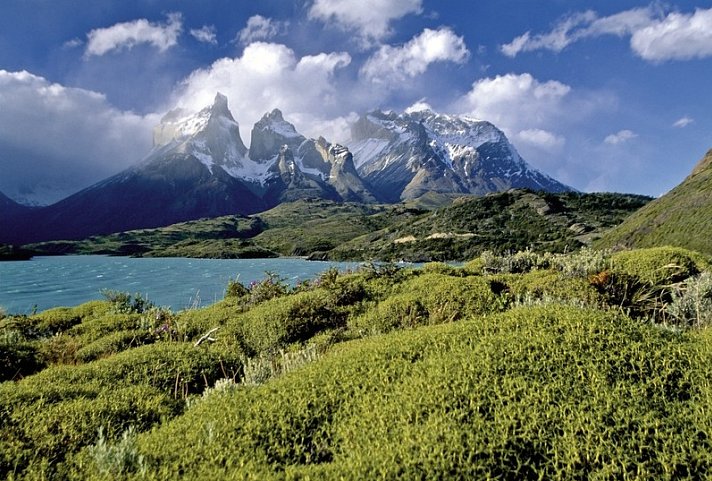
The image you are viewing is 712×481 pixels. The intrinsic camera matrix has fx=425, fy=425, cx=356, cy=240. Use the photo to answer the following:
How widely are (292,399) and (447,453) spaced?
2.10 meters

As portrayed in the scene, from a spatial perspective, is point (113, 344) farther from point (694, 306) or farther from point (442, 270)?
point (694, 306)

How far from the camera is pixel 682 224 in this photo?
78.5 ft

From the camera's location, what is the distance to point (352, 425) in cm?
466

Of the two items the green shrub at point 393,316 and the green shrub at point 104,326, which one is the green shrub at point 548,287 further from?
the green shrub at point 104,326

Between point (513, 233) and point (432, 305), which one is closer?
point (432, 305)

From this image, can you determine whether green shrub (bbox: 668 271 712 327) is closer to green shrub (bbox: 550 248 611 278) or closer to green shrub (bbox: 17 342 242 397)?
green shrub (bbox: 550 248 611 278)

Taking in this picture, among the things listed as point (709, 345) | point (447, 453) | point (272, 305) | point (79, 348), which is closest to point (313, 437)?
point (447, 453)

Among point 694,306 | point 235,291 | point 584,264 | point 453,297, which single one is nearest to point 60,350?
point 235,291

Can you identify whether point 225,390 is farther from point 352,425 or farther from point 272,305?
point 272,305

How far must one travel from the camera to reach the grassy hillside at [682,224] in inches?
834

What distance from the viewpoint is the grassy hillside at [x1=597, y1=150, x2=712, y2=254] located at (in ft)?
69.5

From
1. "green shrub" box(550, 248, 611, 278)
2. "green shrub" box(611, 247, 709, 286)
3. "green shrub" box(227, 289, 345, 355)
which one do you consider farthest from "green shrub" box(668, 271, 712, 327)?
"green shrub" box(227, 289, 345, 355)

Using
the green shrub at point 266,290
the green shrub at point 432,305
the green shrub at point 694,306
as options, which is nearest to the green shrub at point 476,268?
the green shrub at point 432,305

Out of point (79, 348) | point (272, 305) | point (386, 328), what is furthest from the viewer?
point (272, 305)
